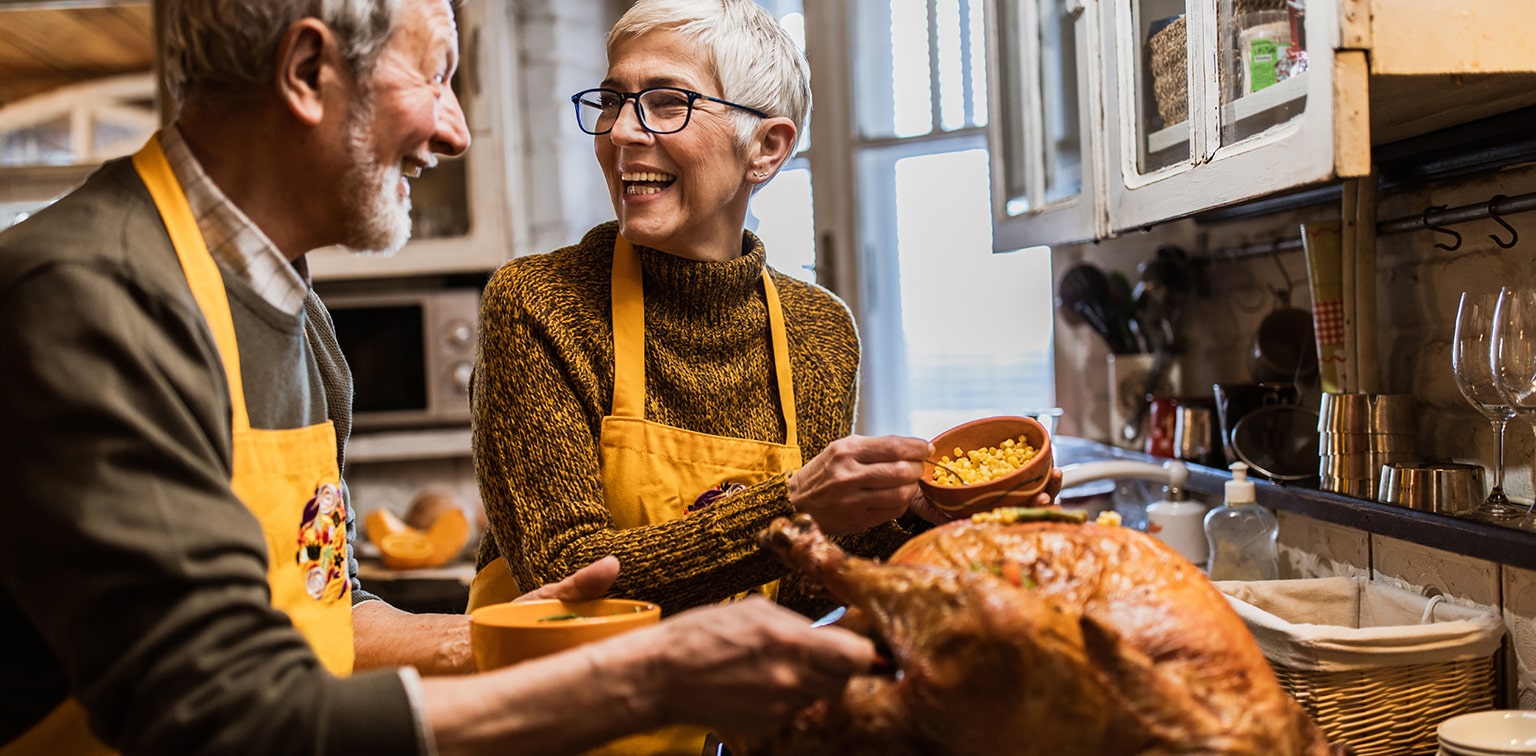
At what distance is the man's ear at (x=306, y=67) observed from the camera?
39.4 inches

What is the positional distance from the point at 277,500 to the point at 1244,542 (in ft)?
4.96

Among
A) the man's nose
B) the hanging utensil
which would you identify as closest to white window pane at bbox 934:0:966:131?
the hanging utensil

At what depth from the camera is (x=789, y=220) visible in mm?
3803

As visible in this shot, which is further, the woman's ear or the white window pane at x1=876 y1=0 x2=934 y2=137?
Answer: the white window pane at x1=876 y1=0 x2=934 y2=137

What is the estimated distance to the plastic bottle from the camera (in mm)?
1980

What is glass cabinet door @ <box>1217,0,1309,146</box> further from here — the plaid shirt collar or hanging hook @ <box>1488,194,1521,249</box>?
the plaid shirt collar

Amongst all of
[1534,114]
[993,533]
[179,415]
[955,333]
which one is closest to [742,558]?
[993,533]

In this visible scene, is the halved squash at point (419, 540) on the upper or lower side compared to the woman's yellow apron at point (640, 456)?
lower

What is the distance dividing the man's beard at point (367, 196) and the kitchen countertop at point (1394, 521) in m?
1.23

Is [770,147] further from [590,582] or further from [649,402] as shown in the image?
[590,582]

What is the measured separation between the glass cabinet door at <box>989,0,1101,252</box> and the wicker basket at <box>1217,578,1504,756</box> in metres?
0.94

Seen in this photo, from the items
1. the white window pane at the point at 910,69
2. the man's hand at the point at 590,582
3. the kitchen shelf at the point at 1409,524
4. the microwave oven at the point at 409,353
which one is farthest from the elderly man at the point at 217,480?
the white window pane at the point at 910,69

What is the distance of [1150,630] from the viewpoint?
36.6 inches

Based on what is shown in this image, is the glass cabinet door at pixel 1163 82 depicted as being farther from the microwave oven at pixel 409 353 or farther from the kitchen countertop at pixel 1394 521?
the microwave oven at pixel 409 353
